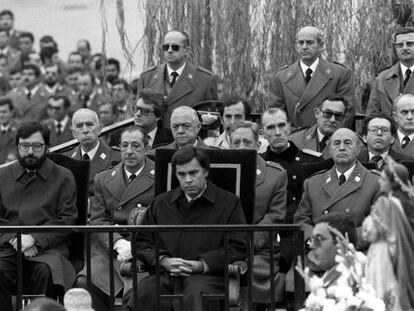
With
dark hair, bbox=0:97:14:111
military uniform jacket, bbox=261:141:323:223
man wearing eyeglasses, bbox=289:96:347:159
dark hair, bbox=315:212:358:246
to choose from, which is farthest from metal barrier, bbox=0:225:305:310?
dark hair, bbox=0:97:14:111

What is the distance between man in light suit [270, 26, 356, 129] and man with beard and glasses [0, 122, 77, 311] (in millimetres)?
3509

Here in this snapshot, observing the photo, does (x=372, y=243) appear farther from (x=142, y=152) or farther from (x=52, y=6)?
(x=52, y=6)

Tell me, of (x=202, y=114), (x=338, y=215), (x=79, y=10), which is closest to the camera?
(x=338, y=215)

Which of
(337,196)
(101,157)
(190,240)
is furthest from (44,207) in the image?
(337,196)

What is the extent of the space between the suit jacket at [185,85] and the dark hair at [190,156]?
3.86 m

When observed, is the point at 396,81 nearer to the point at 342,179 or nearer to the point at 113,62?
the point at 342,179

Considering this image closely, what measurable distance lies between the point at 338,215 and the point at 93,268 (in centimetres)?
334

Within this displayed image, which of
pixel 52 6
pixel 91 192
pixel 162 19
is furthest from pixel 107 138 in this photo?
pixel 52 6

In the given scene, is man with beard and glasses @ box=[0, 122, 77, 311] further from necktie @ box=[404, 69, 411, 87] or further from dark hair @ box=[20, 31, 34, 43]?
dark hair @ box=[20, 31, 34, 43]

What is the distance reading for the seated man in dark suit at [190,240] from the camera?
1459cm

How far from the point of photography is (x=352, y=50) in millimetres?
20938

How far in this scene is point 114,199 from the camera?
1627cm

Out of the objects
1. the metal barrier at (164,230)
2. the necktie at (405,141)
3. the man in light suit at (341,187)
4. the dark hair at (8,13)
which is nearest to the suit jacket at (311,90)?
the necktie at (405,141)

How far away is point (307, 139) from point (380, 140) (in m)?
1.29
